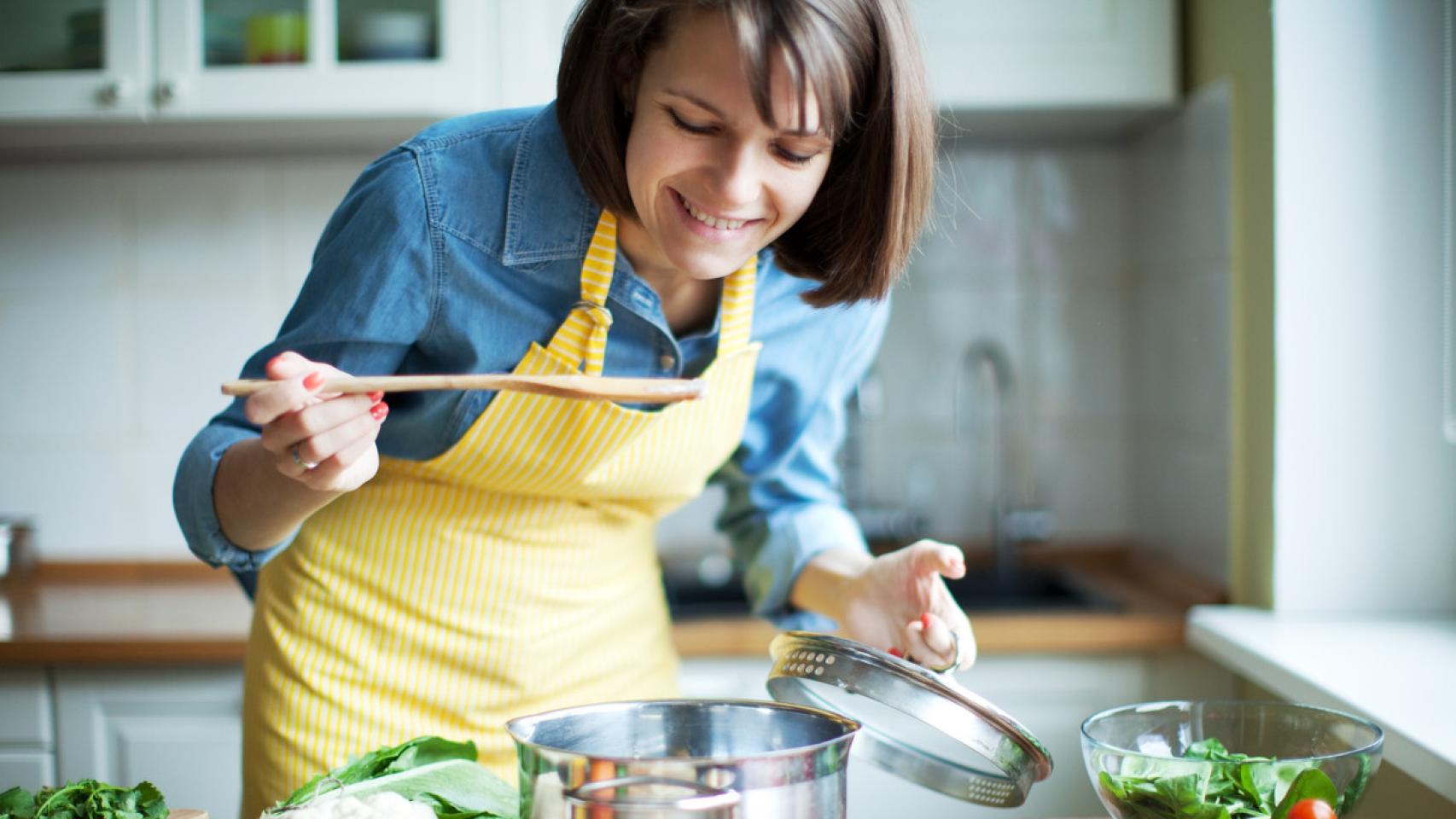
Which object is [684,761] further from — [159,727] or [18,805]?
[159,727]

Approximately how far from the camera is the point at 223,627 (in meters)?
1.74

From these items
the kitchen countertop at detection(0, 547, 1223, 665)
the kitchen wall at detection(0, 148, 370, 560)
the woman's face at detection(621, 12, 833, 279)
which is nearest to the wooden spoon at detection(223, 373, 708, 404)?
the woman's face at detection(621, 12, 833, 279)

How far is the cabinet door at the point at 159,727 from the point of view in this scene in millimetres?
1745

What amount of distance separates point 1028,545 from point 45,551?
169 centimetres

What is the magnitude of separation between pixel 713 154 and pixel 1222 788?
1.67ft

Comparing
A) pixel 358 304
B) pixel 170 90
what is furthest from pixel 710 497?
pixel 358 304

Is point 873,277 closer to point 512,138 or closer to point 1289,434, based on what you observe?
point 512,138

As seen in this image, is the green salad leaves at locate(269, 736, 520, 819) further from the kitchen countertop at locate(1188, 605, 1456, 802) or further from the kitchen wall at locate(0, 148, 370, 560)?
the kitchen wall at locate(0, 148, 370, 560)

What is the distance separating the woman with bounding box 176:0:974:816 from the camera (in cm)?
83

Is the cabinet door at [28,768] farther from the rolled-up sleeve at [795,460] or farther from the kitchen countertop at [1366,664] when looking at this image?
the kitchen countertop at [1366,664]

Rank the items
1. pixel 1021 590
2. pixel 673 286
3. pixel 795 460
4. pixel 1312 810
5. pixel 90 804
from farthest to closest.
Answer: pixel 1021 590 < pixel 795 460 < pixel 673 286 < pixel 90 804 < pixel 1312 810

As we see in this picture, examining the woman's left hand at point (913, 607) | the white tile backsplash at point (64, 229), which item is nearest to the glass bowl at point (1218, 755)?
the woman's left hand at point (913, 607)

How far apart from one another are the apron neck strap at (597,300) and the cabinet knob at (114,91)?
3.87 feet

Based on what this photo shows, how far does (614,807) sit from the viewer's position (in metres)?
0.59
